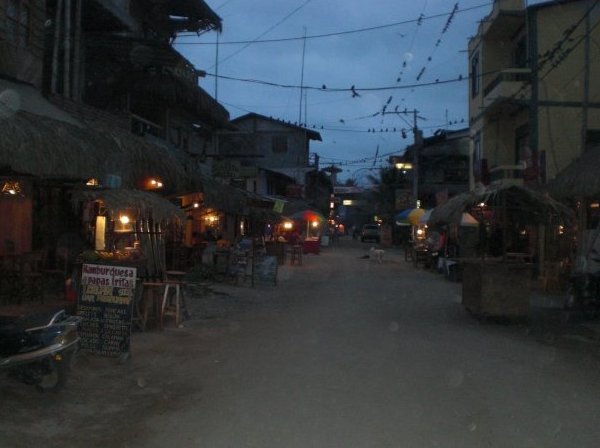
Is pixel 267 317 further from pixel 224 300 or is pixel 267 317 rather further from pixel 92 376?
pixel 92 376

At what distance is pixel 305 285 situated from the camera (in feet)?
66.2

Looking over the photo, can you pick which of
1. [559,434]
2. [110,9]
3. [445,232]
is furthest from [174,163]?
[445,232]

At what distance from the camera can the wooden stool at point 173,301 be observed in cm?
1096

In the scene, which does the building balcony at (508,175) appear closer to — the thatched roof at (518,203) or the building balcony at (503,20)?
the building balcony at (503,20)

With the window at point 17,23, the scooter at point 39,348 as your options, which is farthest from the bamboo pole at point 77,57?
the scooter at point 39,348

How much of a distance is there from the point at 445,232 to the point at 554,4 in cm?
1038

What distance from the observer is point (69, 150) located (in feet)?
37.6

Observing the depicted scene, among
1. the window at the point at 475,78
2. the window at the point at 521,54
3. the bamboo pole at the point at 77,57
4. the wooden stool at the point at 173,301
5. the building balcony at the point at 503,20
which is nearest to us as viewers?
the wooden stool at the point at 173,301

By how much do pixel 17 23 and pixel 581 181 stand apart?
13.2 meters

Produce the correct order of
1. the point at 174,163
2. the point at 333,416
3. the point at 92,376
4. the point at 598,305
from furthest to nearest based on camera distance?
1. the point at 174,163
2. the point at 598,305
3. the point at 92,376
4. the point at 333,416

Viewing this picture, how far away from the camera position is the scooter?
20.9 ft

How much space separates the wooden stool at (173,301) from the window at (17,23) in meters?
6.75

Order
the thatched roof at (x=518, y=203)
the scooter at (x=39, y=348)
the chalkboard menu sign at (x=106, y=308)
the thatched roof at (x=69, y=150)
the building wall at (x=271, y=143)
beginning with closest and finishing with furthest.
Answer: the scooter at (x=39, y=348)
the chalkboard menu sign at (x=106, y=308)
the thatched roof at (x=69, y=150)
the thatched roof at (x=518, y=203)
the building wall at (x=271, y=143)

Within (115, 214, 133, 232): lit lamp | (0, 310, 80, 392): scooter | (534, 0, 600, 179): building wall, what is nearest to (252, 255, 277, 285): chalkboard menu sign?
(115, 214, 133, 232): lit lamp
